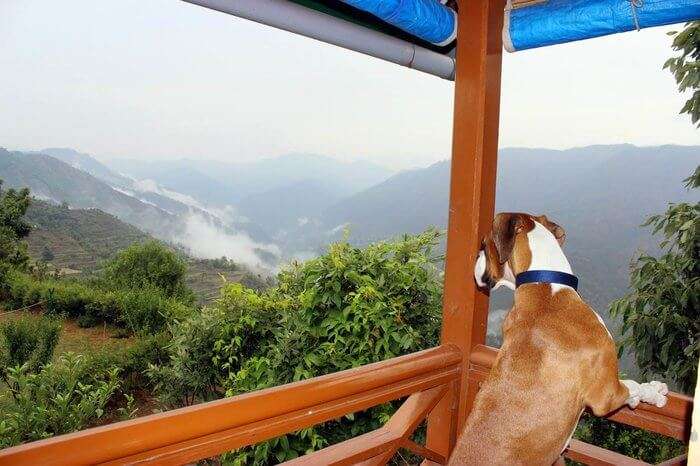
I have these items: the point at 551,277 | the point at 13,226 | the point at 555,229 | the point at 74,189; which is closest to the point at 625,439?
the point at 555,229

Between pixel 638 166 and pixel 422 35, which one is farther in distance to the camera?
pixel 638 166

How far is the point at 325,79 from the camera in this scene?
11938mm

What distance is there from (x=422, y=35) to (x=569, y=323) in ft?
3.86

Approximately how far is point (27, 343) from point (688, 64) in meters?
8.75

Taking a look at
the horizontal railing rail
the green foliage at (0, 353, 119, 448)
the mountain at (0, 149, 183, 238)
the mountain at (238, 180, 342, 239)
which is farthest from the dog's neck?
the mountain at (0, 149, 183, 238)

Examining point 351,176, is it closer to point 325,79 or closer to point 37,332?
point 325,79

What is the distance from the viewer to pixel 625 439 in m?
3.88

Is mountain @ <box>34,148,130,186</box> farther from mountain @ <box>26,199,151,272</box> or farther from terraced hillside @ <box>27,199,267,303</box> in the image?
terraced hillside @ <box>27,199,267,303</box>

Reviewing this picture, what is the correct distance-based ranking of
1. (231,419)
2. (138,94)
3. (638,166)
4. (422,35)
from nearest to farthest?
(231,419) < (422,35) < (638,166) < (138,94)

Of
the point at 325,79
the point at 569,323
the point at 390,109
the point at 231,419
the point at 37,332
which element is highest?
the point at 325,79

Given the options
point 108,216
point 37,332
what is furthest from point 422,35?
point 108,216

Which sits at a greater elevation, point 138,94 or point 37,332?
point 138,94

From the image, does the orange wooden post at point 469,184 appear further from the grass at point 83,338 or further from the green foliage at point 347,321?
the grass at point 83,338

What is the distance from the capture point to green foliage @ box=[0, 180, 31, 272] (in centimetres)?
902
